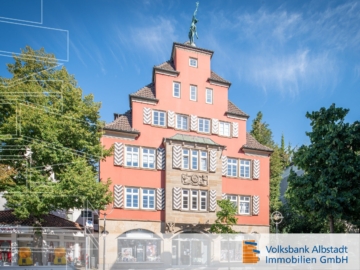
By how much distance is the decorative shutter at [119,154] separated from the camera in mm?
24297

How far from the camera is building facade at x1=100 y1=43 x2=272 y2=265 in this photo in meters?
24.3

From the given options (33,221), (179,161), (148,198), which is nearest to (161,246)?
(148,198)

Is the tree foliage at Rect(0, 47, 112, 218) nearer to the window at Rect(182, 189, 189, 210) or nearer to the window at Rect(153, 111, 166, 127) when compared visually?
the window at Rect(153, 111, 166, 127)

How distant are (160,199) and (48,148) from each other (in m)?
8.78

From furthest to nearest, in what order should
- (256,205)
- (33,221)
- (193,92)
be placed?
1. (256,205)
2. (193,92)
3. (33,221)

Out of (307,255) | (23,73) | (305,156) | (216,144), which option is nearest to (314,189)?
(305,156)

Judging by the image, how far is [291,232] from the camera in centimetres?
2806

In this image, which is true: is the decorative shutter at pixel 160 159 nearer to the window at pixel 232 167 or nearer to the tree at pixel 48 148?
the tree at pixel 48 148

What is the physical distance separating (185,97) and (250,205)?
9.83 meters

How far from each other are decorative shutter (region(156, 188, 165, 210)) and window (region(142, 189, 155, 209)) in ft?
1.08

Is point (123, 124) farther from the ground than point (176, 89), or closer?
closer

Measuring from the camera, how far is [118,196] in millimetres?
23781

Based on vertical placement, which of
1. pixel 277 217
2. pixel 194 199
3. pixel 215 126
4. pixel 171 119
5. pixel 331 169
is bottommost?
pixel 277 217

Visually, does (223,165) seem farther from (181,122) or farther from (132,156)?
(132,156)
